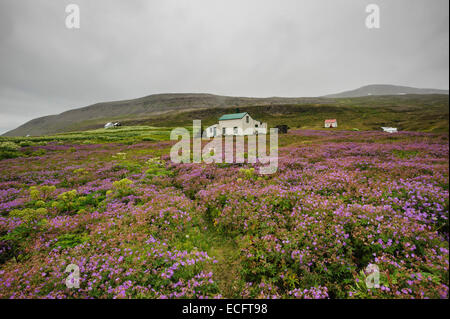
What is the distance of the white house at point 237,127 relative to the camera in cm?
5622

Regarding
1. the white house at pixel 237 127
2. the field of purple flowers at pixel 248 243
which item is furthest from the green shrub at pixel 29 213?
the white house at pixel 237 127

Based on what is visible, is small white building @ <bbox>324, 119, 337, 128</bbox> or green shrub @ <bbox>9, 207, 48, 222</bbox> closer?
green shrub @ <bbox>9, 207, 48, 222</bbox>

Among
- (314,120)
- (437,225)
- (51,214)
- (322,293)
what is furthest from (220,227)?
(314,120)

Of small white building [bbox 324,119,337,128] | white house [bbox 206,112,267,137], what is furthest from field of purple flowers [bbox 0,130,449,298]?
small white building [bbox 324,119,337,128]

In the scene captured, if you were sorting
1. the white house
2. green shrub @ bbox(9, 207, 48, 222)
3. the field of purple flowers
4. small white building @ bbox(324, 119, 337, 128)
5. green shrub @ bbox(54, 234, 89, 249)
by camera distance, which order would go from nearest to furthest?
the field of purple flowers
green shrub @ bbox(54, 234, 89, 249)
green shrub @ bbox(9, 207, 48, 222)
the white house
small white building @ bbox(324, 119, 337, 128)

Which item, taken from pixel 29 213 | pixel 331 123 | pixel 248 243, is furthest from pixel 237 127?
pixel 248 243

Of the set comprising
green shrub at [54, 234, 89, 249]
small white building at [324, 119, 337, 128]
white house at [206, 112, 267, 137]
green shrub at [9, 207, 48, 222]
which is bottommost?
green shrub at [54, 234, 89, 249]

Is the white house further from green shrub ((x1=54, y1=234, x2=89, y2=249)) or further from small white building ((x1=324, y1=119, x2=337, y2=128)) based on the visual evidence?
green shrub ((x1=54, y1=234, x2=89, y2=249))

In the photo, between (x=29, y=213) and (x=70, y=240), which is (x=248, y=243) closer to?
(x=70, y=240)

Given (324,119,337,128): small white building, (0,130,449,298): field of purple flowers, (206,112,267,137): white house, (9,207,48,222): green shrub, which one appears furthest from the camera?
(324,119,337,128): small white building

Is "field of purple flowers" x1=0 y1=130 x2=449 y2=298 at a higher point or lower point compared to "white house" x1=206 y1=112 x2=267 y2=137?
lower

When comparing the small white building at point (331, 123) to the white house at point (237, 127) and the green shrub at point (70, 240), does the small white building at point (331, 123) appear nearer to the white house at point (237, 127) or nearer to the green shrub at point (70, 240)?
the white house at point (237, 127)

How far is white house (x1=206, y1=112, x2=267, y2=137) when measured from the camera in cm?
5622
